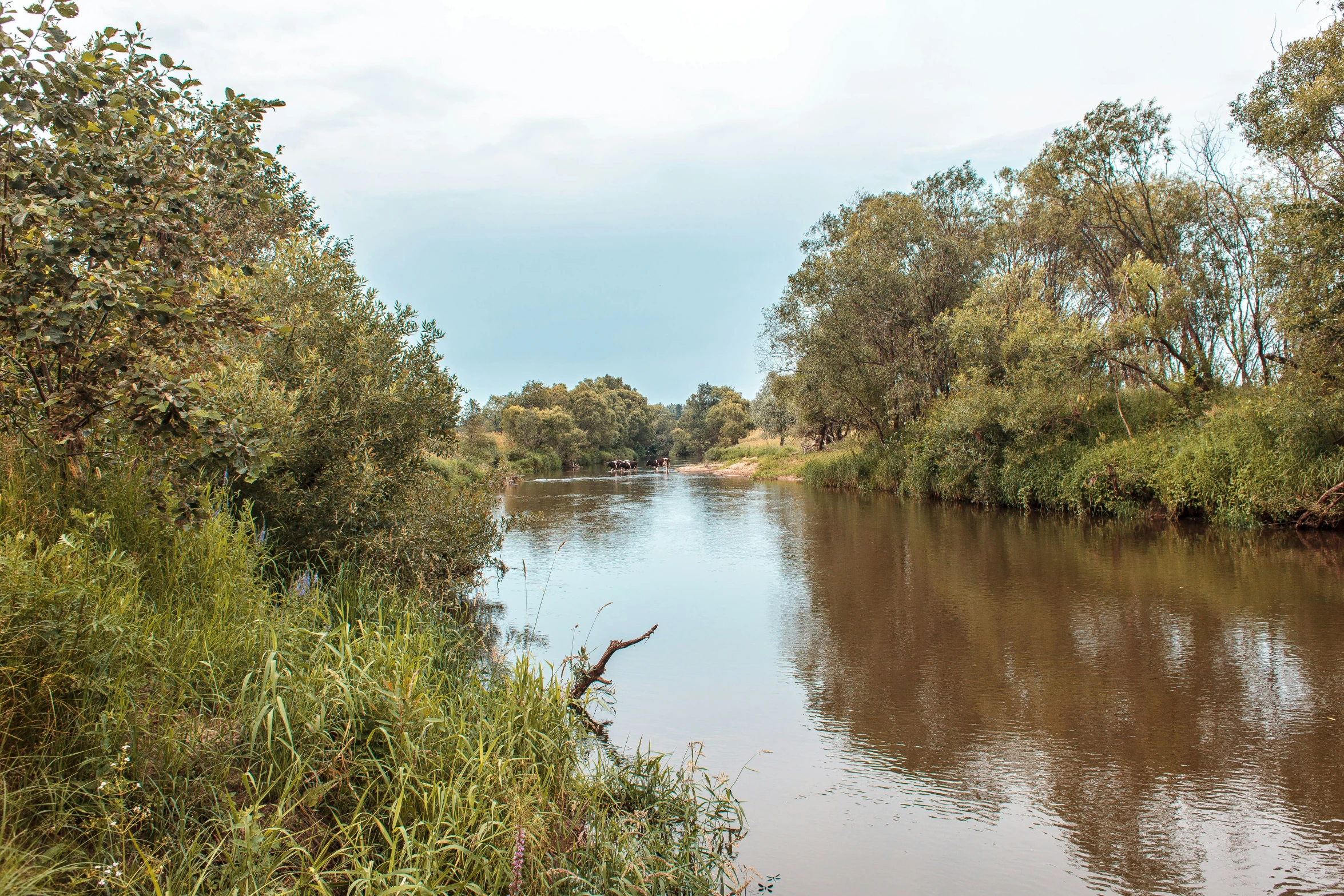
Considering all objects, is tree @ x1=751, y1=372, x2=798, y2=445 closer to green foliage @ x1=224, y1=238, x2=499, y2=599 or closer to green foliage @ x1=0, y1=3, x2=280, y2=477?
green foliage @ x1=224, y1=238, x2=499, y2=599

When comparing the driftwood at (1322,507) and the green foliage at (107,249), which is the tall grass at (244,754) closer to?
the green foliage at (107,249)

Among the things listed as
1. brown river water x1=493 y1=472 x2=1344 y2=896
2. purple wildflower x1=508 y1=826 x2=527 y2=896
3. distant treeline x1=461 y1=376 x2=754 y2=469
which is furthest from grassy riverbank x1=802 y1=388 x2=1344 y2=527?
distant treeline x1=461 y1=376 x2=754 y2=469

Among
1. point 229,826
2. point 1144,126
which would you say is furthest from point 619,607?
point 1144,126

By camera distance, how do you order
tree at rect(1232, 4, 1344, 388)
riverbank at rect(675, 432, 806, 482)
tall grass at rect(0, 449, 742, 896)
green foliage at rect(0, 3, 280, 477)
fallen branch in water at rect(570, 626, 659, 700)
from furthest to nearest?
riverbank at rect(675, 432, 806, 482)
tree at rect(1232, 4, 1344, 388)
fallen branch in water at rect(570, 626, 659, 700)
green foliage at rect(0, 3, 280, 477)
tall grass at rect(0, 449, 742, 896)

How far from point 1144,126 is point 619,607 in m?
22.0

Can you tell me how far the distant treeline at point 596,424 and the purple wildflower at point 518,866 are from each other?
37847mm

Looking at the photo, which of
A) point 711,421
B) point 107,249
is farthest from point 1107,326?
point 711,421

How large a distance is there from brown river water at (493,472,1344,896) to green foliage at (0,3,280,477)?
441 cm

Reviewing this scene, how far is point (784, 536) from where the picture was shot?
771 inches

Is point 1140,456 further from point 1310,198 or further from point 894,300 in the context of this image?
point 894,300

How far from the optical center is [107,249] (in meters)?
3.66

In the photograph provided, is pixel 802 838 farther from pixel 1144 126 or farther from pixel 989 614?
pixel 1144 126

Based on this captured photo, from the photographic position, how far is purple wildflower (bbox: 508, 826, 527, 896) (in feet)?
10.4

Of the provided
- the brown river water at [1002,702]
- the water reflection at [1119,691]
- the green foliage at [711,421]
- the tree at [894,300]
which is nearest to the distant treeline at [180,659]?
the brown river water at [1002,702]
